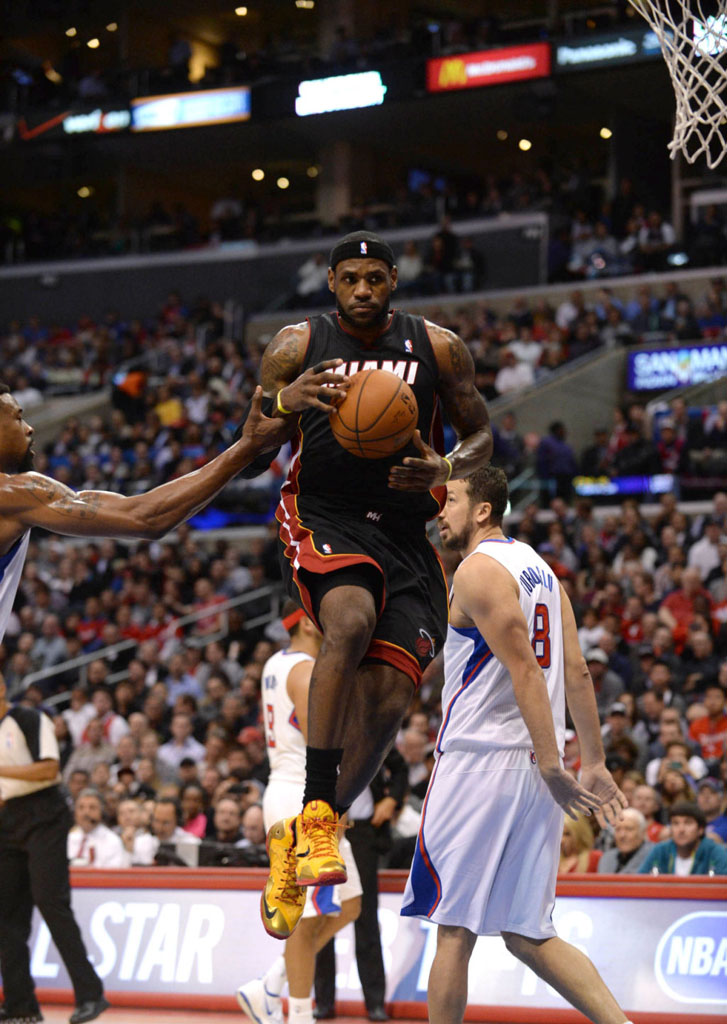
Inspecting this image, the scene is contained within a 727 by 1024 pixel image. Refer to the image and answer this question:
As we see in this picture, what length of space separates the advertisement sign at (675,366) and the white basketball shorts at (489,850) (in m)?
12.7

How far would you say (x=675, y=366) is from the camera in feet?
62.2

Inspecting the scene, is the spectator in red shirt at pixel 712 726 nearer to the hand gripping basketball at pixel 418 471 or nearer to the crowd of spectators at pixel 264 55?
the hand gripping basketball at pixel 418 471

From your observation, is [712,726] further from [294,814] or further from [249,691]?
[249,691]

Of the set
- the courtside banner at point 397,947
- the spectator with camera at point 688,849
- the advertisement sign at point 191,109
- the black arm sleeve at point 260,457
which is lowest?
the courtside banner at point 397,947

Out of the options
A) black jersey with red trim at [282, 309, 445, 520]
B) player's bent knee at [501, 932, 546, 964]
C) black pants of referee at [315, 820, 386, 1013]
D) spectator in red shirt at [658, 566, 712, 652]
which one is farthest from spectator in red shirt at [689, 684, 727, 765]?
black jersey with red trim at [282, 309, 445, 520]

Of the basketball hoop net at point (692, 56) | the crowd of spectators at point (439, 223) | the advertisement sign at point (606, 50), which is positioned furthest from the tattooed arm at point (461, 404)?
the advertisement sign at point (606, 50)

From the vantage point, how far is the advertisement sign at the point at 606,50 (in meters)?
22.9

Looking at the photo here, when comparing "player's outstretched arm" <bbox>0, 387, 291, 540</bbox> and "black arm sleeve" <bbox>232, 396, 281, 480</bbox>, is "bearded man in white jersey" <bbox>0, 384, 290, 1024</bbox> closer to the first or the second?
"player's outstretched arm" <bbox>0, 387, 291, 540</bbox>

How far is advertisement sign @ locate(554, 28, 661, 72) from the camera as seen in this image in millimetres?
22891

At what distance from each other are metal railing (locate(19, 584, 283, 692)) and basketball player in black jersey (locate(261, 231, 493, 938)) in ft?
38.2

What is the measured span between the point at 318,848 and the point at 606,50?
21378 mm

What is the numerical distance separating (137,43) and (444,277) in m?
12.5

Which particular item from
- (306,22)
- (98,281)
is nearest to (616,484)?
(98,281)

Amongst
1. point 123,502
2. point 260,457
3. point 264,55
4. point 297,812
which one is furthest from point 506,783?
point 264,55
